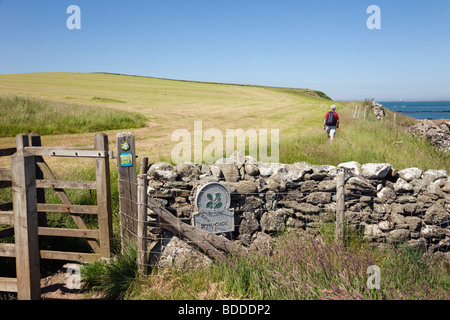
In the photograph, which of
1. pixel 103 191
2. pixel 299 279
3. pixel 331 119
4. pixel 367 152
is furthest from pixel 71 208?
pixel 331 119

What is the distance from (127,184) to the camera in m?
5.33

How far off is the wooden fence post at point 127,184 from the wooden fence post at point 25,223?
5.64 ft

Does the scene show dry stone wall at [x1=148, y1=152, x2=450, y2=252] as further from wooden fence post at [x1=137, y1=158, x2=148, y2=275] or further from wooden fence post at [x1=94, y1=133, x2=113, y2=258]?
wooden fence post at [x1=137, y1=158, x2=148, y2=275]

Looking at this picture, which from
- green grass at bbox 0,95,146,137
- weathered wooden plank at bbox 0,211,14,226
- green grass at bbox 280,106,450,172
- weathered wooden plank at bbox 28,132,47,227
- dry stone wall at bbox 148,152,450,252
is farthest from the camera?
green grass at bbox 0,95,146,137

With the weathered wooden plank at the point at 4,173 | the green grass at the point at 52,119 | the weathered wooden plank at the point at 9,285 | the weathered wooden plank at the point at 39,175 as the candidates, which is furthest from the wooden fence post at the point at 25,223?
the green grass at the point at 52,119

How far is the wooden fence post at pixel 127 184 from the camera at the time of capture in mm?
5262

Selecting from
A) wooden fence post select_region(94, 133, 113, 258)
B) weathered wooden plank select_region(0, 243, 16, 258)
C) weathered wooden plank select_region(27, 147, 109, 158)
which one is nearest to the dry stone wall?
wooden fence post select_region(94, 133, 113, 258)

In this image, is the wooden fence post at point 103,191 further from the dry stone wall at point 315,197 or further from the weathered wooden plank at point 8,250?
the weathered wooden plank at point 8,250

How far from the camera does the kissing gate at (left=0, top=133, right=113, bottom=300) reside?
3535 millimetres

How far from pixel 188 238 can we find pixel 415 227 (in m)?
4.79

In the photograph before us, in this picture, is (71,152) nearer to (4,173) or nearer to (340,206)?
(4,173)

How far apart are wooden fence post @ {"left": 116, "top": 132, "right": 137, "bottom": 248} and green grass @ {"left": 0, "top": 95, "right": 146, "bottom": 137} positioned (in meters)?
12.3

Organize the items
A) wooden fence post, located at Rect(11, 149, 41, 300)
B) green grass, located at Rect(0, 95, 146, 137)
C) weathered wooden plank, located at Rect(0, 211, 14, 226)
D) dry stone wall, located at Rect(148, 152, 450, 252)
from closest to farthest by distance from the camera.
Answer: wooden fence post, located at Rect(11, 149, 41, 300) < weathered wooden plank, located at Rect(0, 211, 14, 226) < dry stone wall, located at Rect(148, 152, 450, 252) < green grass, located at Rect(0, 95, 146, 137)

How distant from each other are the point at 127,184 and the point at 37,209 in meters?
1.55
